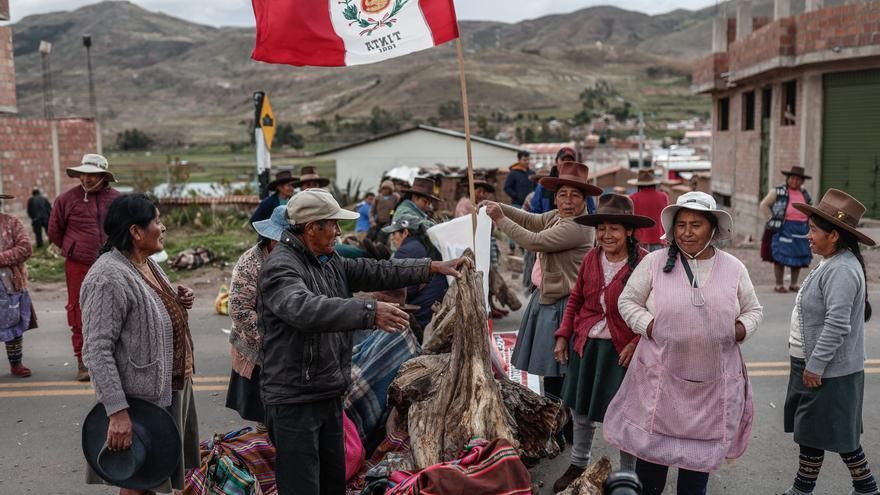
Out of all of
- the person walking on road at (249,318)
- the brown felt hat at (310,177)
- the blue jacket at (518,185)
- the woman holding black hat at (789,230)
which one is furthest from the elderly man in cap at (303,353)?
the blue jacket at (518,185)

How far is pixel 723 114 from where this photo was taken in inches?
A: 1062

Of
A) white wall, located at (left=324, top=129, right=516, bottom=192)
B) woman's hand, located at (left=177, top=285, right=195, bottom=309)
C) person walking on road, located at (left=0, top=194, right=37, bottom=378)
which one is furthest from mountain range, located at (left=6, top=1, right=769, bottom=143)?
woman's hand, located at (left=177, top=285, right=195, bottom=309)

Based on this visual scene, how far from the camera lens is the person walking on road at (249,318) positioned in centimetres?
500

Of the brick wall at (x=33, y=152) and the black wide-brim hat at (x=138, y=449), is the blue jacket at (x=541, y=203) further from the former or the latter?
the brick wall at (x=33, y=152)

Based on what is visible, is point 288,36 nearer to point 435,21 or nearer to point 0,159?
point 435,21

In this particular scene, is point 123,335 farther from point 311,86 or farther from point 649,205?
point 311,86

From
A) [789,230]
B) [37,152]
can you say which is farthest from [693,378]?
[37,152]

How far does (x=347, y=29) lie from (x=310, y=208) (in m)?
1.77

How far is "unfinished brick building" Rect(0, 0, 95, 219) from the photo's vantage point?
24328 millimetres

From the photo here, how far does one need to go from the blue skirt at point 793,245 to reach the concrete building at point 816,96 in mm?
7621

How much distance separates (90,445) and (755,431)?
184 inches

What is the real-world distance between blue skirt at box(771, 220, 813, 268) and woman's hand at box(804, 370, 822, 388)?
717cm

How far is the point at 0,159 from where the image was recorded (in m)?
23.8

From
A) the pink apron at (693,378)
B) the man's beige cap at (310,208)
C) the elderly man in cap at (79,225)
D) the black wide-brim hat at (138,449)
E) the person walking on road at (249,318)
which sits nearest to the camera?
the man's beige cap at (310,208)
